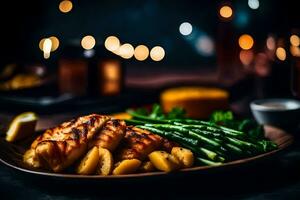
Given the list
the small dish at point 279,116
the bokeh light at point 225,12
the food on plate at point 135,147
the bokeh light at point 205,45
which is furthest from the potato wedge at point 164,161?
the bokeh light at point 205,45

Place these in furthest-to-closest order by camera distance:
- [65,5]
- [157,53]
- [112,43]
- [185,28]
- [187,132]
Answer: [185,28] < [157,53] < [112,43] < [65,5] < [187,132]

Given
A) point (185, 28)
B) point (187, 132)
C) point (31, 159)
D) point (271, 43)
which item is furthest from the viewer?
point (185, 28)

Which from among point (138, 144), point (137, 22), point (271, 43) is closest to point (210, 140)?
point (138, 144)

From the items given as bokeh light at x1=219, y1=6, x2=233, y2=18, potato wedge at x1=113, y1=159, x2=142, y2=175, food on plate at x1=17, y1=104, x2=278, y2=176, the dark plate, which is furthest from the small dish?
bokeh light at x1=219, y1=6, x2=233, y2=18

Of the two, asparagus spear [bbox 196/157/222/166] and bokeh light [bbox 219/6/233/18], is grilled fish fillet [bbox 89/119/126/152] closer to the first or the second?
asparagus spear [bbox 196/157/222/166]

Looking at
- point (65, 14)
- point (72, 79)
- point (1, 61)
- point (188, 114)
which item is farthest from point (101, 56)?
point (65, 14)

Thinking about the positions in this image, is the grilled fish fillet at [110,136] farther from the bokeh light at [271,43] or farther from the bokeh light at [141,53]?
the bokeh light at [141,53]

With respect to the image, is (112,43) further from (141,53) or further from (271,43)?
(271,43)

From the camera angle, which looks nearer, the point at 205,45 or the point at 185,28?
the point at 185,28

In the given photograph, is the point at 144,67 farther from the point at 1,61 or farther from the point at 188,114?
the point at 188,114
